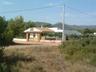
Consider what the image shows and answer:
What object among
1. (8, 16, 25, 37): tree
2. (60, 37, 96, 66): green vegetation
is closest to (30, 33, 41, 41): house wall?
(8, 16, 25, 37): tree

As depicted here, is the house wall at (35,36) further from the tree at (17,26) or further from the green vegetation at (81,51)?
the green vegetation at (81,51)

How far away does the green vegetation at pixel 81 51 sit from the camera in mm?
35312

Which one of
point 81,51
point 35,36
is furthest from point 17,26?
point 81,51

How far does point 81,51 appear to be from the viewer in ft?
131

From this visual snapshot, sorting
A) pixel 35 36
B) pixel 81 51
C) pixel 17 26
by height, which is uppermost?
pixel 17 26

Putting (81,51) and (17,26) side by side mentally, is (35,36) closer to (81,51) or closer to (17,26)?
(17,26)

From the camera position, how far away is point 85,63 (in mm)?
32844

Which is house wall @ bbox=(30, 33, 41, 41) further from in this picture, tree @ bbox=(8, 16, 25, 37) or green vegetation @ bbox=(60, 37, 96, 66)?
green vegetation @ bbox=(60, 37, 96, 66)

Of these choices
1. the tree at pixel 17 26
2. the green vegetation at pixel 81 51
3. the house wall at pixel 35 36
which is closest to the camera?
the green vegetation at pixel 81 51

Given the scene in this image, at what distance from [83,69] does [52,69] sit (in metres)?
2.87

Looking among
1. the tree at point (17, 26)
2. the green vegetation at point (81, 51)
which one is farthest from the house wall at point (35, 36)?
the green vegetation at point (81, 51)

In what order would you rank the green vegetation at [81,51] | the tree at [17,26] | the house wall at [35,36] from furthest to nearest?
1. the tree at [17,26]
2. the house wall at [35,36]
3. the green vegetation at [81,51]

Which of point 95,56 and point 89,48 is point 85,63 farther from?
point 89,48

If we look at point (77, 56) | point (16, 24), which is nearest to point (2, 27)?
point (77, 56)
